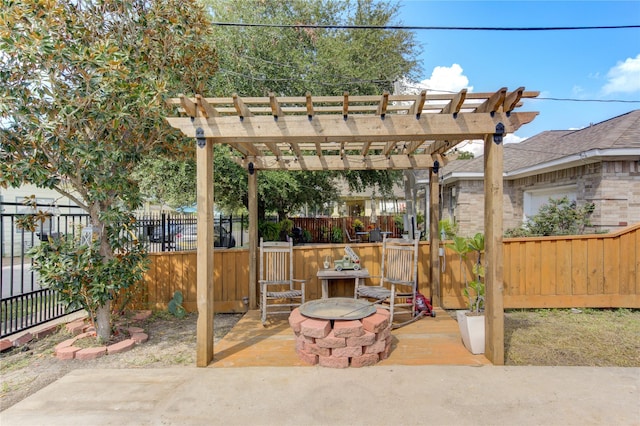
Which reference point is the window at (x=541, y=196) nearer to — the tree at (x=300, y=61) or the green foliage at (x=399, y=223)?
the tree at (x=300, y=61)

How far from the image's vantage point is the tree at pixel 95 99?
10.8 feet

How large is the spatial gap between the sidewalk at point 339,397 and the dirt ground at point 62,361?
263 mm

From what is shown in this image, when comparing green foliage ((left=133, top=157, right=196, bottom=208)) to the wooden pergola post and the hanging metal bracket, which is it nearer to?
the wooden pergola post

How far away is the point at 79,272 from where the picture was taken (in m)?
3.62

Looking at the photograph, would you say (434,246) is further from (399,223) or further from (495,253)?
(399,223)

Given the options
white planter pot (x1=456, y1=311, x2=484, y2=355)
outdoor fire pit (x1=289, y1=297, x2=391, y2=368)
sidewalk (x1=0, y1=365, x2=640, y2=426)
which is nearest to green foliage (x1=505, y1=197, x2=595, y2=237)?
sidewalk (x1=0, y1=365, x2=640, y2=426)

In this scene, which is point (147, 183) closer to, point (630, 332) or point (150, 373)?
point (150, 373)

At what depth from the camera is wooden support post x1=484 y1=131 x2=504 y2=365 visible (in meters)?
3.15

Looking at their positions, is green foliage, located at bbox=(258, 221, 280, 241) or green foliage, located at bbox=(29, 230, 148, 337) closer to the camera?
green foliage, located at bbox=(29, 230, 148, 337)

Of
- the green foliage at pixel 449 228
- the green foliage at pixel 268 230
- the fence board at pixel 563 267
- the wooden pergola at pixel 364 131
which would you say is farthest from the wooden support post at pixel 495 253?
the green foliage at pixel 268 230

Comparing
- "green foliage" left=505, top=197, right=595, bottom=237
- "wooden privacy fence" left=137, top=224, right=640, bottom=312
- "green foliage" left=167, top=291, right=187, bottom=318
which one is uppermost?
"green foliage" left=505, top=197, right=595, bottom=237

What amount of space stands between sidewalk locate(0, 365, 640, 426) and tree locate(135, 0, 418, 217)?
4950 millimetres

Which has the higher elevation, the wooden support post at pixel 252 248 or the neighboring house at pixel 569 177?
the neighboring house at pixel 569 177

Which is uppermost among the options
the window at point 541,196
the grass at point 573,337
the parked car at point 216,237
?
the window at point 541,196
